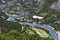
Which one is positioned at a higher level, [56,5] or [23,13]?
[56,5]

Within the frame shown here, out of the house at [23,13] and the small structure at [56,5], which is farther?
the small structure at [56,5]

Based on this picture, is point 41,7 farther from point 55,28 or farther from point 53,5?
point 55,28

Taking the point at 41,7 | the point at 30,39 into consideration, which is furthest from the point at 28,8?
the point at 30,39

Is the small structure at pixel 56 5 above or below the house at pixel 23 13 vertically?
above

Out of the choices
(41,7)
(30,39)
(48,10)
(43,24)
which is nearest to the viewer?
(30,39)

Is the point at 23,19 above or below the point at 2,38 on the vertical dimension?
below

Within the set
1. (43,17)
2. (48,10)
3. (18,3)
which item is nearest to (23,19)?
(43,17)

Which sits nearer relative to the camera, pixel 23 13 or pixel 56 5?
pixel 56 5

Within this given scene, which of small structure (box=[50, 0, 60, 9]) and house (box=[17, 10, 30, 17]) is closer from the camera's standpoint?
house (box=[17, 10, 30, 17])

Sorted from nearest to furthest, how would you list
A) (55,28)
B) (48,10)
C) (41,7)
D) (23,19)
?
(55,28) → (23,19) → (48,10) → (41,7)

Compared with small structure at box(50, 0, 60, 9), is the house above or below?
below

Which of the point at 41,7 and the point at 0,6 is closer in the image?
the point at 41,7
